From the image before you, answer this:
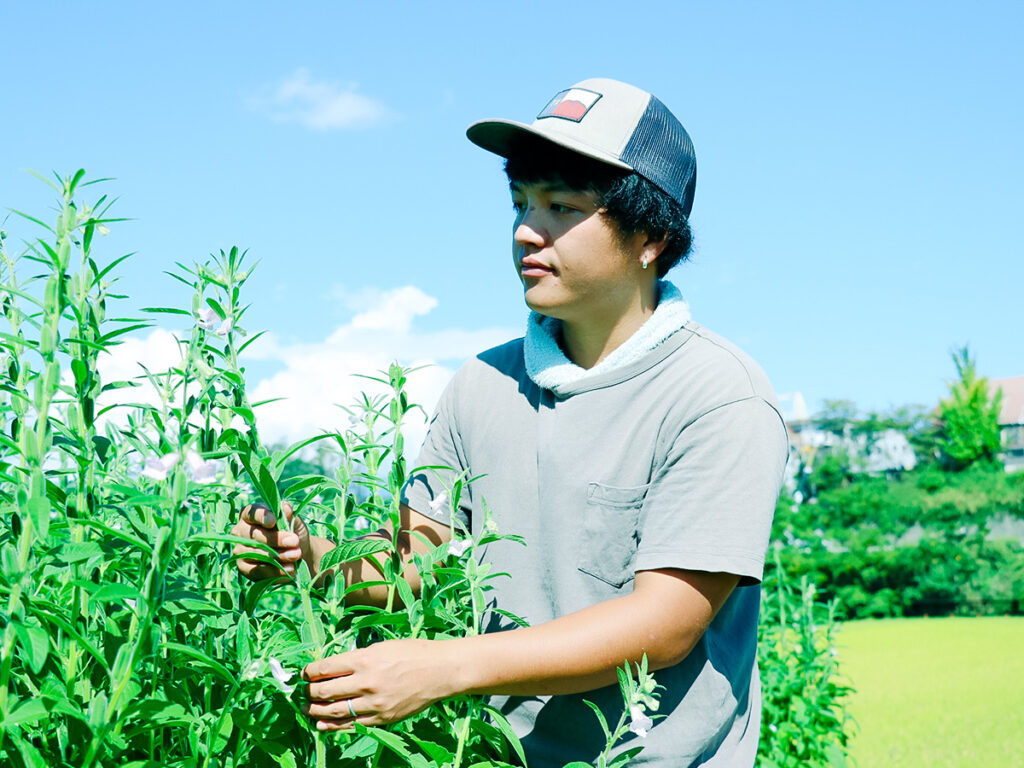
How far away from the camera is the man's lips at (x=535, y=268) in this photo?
5.81 ft

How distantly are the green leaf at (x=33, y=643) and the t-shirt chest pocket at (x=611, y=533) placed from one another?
0.98 m

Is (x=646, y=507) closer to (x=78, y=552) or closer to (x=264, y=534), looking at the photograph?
→ (x=264, y=534)

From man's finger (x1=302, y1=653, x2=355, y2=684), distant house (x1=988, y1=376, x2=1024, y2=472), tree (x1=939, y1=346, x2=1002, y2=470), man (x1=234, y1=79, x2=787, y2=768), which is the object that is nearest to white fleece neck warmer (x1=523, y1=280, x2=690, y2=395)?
man (x1=234, y1=79, x2=787, y2=768)

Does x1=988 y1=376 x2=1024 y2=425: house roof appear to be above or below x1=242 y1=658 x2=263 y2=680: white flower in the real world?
above

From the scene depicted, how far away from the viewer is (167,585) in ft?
3.60

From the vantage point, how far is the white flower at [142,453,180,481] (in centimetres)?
95

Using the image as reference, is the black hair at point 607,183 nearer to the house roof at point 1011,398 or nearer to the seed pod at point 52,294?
the seed pod at point 52,294

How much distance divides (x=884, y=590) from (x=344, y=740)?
13.8 meters

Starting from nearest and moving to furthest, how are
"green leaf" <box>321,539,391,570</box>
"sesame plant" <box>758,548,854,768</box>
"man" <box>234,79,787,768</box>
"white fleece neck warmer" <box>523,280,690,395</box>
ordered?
"green leaf" <box>321,539,391,570</box> < "man" <box>234,79,787,768</box> < "white fleece neck warmer" <box>523,280,690,395</box> < "sesame plant" <box>758,548,854,768</box>

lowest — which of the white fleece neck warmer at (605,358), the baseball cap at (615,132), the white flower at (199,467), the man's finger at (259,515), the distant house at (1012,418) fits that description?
the man's finger at (259,515)

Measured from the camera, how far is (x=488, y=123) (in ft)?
6.16

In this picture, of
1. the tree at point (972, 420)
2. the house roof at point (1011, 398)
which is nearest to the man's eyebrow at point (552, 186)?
the tree at point (972, 420)

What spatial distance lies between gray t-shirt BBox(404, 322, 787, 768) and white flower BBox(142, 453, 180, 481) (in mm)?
639

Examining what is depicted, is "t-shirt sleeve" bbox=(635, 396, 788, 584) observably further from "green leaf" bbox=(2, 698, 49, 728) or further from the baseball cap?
"green leaf" bbox=(2, 698, 49, 728)
